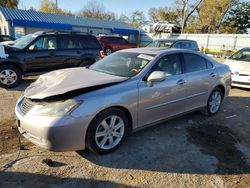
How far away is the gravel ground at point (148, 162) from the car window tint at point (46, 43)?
373 cm

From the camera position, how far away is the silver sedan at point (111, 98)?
3.17m

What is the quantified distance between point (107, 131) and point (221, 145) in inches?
79.9

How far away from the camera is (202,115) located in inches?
222

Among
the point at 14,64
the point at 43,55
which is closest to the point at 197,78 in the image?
the point at 43,55

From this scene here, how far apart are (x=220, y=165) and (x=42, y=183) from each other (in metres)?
2.48

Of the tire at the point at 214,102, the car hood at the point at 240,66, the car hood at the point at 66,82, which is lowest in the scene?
the tire at the point at 214,102

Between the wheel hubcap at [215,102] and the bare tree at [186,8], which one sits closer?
the wheel hubcap at [215,102]

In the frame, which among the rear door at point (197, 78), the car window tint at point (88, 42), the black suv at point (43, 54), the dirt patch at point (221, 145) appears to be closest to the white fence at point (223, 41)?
the car window tint at point (88, 42)

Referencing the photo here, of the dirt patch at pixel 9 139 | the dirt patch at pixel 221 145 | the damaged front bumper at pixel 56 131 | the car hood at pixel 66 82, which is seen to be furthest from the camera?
the dirt patch at pixel 9 139

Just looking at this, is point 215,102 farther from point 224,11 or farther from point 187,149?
point 224,11

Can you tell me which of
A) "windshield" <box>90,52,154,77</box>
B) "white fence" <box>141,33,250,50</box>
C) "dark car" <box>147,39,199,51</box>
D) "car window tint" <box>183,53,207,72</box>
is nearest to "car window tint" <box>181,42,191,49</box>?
"dark car" <box>147,39,199,51</box>

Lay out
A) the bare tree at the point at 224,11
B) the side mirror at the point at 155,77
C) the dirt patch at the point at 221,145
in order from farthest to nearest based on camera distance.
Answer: the bare tree at the point at 224,11
the side mirror at the point at 155,77
the dirt patch at the point at 221,145

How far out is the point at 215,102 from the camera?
5656 mm

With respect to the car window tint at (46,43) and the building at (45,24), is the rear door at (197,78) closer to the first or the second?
the car window tint at (46,43)
